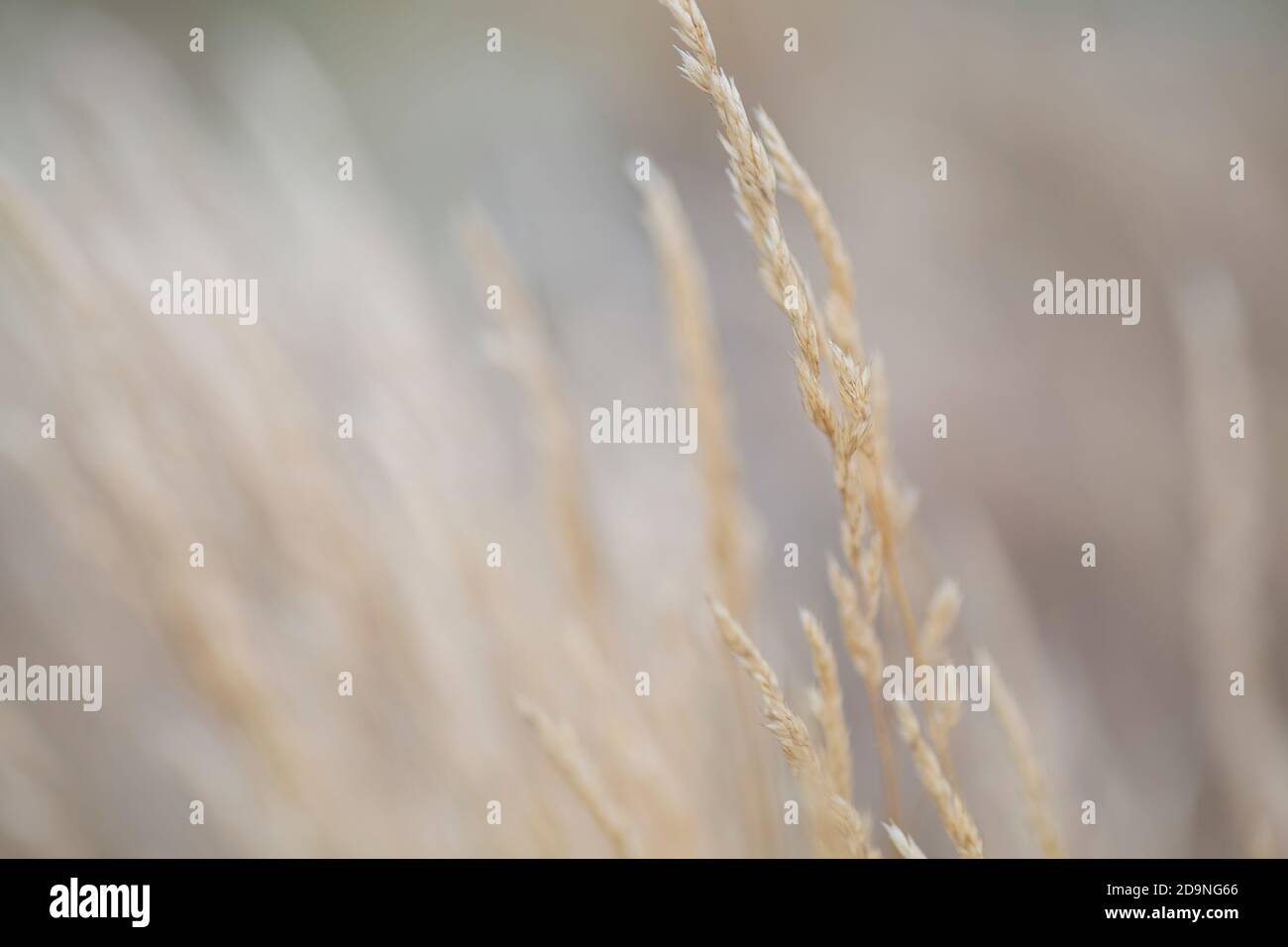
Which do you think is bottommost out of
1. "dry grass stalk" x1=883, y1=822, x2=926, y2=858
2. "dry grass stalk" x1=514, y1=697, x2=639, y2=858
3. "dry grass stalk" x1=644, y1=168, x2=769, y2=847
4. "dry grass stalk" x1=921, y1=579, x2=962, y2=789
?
"dry grass stalk" x1=883, y1=822, x2=926, y2=858

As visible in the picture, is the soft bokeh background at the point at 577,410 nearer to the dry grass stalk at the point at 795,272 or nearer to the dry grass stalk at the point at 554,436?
the dry grass stalk at the point at 554,436

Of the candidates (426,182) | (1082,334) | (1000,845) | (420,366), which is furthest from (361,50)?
(1000,845)

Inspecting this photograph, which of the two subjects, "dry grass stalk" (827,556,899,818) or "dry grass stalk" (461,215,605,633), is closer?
"dry grass stalk" (827,556,899,818)

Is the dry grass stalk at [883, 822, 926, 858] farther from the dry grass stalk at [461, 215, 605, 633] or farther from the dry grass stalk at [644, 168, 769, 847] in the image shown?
the dry grass stalk at [461, 215, 605, 633]

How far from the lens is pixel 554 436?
1.13 meters

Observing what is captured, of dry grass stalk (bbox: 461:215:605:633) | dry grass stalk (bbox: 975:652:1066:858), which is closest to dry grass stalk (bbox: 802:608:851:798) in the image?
dry grass stalk (bbox: 975:652:1066:858)

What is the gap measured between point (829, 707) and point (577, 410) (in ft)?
3.47

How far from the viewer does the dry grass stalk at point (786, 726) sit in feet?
2.34

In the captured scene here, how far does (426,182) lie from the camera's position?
9.43 feet

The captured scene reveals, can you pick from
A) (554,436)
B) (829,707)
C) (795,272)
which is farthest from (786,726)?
(554,436)

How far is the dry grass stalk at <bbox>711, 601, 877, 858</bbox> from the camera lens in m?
0.71

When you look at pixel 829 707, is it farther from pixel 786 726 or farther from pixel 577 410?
pixel 577 410

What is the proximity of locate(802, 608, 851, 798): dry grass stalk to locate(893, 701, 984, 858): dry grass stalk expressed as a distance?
0.05 metres

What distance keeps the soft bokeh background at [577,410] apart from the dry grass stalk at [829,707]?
10.1 inches
